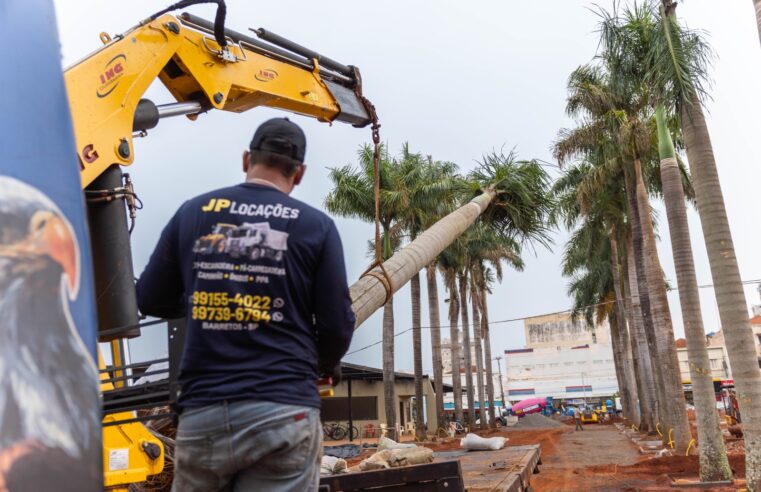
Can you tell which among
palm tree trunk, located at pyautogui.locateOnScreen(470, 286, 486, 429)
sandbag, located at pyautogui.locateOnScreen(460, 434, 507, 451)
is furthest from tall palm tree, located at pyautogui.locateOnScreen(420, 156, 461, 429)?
sandbag, located at pyautogui.locateOnScreen(460, 434, 507, 451)

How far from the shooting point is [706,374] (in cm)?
1456

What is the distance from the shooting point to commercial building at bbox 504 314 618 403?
98.2 meters

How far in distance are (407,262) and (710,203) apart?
23.3 feet

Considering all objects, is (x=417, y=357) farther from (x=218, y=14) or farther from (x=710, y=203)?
(x=218, y=14)

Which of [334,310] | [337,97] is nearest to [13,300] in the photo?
[334,310]

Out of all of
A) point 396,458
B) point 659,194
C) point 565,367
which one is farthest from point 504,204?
point 565,367

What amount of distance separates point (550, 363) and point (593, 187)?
80175 mm

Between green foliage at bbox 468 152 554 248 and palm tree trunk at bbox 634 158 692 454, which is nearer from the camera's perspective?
green foliage at bbox 468 152 554 248

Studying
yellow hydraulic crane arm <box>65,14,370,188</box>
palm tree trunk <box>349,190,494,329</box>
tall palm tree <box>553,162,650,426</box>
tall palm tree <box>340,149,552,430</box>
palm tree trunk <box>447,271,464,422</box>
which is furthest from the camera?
palm tree trunk <box>447,271,464,422</box>

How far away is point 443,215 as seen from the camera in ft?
96.6

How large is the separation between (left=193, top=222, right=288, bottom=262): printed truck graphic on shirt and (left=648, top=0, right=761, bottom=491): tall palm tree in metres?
11.2

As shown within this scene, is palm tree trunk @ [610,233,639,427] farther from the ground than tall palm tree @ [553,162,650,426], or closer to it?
closer to it

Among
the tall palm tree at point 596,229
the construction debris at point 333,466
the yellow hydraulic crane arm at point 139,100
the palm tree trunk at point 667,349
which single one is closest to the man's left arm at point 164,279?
the yellow hydraulic crane arm at point 139,100

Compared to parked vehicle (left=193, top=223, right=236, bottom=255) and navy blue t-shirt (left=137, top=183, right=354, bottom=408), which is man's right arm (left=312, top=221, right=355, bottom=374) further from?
parked vehicle (left=193, top=223, right=236, bottom=255)
